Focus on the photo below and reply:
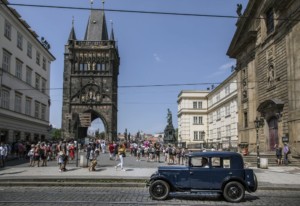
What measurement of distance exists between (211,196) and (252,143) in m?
25.3

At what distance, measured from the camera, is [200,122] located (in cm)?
9600

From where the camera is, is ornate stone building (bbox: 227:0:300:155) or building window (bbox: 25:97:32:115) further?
building window (bbox: 25:97:32:115)

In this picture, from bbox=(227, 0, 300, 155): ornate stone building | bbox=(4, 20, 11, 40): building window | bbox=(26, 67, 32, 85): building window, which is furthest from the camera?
bbox=(26, 67, 32, 85): building window

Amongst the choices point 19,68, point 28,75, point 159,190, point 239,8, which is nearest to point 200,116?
point 239,8

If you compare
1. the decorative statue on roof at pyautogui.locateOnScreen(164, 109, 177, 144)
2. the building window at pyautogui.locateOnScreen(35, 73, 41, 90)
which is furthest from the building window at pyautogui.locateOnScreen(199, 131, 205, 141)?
the building window at pyautogui.locateOnScreen(35, 73, 41, 90)

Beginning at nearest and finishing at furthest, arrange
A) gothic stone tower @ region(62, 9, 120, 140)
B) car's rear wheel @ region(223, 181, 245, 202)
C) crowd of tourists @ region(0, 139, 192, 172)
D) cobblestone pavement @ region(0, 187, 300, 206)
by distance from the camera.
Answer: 1. cobblestone pavement @ region(0, 187, 300, 206)
2. car's rear wheel @ region(223, 181, 245, 202)
3. crowd of tourists @ region(0, 139, 192, 172)
4. gothic stone tower @ region(62, 9, 120, 140)

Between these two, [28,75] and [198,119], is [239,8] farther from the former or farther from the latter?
[198,119]

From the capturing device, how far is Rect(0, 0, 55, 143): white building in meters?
37.7

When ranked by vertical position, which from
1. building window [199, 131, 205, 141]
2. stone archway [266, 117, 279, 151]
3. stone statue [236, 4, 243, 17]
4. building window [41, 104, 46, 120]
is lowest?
stone archway [266, 117, 279, 151]

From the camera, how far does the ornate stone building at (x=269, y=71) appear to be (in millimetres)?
29750

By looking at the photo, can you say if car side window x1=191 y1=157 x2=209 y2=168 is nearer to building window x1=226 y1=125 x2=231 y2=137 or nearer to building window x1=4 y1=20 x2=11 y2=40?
building window x1=4 y1=20 x2=11 y2=40

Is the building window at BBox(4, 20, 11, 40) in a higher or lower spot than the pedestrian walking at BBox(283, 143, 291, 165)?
higher

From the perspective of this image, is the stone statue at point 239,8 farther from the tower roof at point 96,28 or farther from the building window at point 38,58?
the tower roof at point 96,28

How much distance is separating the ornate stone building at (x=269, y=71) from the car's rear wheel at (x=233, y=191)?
610 inches
